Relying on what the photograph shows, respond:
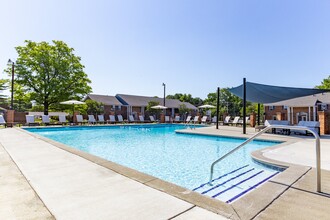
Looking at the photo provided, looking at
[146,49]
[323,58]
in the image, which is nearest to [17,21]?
[146,49]

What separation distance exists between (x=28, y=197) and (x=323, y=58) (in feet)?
69.5

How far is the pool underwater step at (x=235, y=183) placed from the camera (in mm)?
4066

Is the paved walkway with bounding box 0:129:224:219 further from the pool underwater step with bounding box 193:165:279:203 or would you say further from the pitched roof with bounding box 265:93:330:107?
the pitched roof with bounding box 265:93:330:107

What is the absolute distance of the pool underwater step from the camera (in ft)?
13.3

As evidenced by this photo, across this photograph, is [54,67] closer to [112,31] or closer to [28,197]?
[112,31]

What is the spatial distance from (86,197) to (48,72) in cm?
2409

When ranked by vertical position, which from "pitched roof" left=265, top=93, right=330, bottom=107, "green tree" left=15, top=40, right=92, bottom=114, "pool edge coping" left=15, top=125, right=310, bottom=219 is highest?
"green tree" left=15, top=40, right=92, bottom=114

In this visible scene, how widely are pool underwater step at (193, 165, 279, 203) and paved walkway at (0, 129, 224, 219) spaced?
1606mm

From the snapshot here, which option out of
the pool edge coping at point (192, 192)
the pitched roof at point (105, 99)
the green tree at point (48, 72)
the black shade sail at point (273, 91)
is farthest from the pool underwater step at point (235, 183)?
the pitched roof at point (105, 99)

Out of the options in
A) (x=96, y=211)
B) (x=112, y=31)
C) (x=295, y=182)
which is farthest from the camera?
(x=112, y=31)

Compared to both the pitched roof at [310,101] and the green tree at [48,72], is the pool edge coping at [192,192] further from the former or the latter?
the green tree at [48,72]

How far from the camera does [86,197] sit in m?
2.94

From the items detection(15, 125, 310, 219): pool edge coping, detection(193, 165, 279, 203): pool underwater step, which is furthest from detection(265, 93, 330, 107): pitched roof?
detection(15, 125, 310, 219): pool edge coping

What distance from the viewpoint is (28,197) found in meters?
2.95
